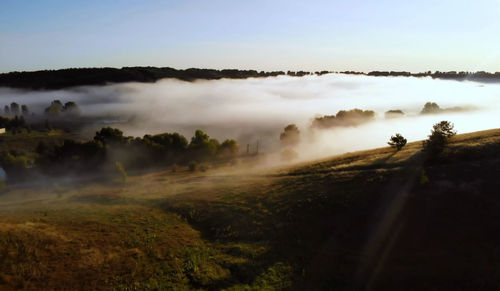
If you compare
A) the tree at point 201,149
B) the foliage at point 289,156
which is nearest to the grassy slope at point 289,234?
the foliage at point 289,156

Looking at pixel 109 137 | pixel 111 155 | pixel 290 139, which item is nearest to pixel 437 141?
pixel 111 155

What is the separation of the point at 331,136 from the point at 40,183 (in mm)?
131648

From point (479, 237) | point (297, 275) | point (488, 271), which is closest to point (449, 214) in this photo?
point (479, 237)

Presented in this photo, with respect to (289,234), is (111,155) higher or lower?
higher

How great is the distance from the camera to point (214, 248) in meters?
39.4

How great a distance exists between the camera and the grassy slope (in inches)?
1252

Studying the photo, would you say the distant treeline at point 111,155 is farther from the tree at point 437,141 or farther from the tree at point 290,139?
the tree at point 437,141

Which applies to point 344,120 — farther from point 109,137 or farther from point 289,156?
point 109,137

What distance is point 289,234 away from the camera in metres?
41.5

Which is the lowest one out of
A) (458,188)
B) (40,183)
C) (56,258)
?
(40,183)

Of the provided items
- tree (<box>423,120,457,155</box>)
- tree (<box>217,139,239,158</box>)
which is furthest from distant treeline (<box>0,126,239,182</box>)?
tree (<box>423,120,457,155</box>)

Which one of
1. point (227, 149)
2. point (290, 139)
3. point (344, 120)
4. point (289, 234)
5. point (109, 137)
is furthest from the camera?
point (344, 120)

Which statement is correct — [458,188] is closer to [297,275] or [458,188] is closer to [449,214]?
[449,214]

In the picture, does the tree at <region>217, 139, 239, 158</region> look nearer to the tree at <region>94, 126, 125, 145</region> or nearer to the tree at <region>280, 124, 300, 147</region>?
the tree at <region>280, 124, 300, 147</region>
